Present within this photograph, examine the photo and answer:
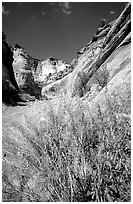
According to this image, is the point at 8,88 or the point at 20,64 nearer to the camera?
the point at 8,88

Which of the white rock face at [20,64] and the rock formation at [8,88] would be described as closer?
the rock formation at [8,88]

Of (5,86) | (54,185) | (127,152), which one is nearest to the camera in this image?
(54,185)

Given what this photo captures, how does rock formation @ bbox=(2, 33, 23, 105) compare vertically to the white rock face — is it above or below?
below

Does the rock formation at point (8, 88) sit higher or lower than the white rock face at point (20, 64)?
lower

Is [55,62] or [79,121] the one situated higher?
[55,62]

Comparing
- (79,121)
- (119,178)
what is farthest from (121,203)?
(79,121)

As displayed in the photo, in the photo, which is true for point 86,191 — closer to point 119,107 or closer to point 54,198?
point 54,198

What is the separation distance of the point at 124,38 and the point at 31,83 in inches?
803

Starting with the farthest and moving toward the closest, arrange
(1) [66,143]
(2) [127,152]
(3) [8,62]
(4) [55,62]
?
(4) [55,62], (3) [8,62], (2) [127,152], (1) [66,143]

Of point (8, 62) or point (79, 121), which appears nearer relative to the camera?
point (79, 121)

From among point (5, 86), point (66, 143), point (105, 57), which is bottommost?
point (66, 143)

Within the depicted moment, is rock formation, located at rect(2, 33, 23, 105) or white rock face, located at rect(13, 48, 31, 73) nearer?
rock formation, located at rect(2, 33, 23, 105)

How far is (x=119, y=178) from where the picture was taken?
1.97 metres

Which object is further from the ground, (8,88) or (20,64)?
(20,64)
